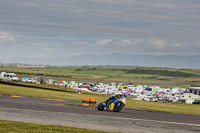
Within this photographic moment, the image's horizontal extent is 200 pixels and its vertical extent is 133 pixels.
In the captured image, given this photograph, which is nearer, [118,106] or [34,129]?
[34,129]

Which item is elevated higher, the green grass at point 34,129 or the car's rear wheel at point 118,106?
the car's rear wheel at point 118,106

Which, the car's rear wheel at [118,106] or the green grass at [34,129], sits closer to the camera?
the green grass at [34,129]

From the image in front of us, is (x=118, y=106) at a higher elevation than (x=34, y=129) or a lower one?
higher

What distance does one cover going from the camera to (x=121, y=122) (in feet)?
70.4

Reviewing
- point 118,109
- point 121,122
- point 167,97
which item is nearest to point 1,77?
point 167,97

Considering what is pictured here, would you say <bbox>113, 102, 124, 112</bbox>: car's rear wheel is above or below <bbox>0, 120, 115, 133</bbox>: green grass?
above

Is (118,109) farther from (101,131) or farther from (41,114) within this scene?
(101,131)

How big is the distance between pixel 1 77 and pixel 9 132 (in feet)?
260

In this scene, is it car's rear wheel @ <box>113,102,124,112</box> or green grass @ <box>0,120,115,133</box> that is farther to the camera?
car's rear wheel @ <box>113,102,124,112</box>

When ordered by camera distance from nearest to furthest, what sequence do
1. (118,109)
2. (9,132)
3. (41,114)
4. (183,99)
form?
1. (9,132)
2. (41,114)
3. (118,109)
4. (183,99)

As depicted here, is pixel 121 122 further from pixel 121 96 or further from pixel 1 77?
pixel 1 77

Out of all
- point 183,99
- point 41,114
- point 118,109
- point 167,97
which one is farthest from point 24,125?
point 167,97

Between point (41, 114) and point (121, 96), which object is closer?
point (41, 114)

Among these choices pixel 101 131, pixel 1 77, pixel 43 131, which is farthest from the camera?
pixel 1 77
